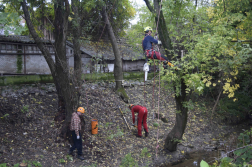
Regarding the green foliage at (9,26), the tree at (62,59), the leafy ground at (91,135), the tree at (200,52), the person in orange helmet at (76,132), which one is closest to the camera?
the green foliage at (9,26)

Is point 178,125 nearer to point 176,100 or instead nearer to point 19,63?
point 176,100

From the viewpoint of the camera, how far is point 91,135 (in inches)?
312

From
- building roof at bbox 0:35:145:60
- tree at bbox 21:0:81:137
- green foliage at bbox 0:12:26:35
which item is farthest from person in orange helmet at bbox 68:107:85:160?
building roof at bbox 0:35:145:60

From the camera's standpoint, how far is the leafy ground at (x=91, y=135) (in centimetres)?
625

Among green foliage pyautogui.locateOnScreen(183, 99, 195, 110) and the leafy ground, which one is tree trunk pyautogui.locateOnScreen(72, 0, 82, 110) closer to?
the leafy ground

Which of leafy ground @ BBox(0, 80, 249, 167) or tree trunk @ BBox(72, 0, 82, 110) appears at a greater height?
tree trunk @ BBox(72, 0, 82, 110)

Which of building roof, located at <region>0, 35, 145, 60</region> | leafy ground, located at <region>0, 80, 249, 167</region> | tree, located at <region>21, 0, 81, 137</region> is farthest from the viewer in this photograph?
building roof, located at <region>0, 35, 145, 60</region>

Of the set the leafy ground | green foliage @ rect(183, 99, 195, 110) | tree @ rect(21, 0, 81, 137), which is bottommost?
the leafy ground

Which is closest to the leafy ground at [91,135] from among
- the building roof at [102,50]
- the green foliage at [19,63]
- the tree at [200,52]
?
the tree at [200,52]

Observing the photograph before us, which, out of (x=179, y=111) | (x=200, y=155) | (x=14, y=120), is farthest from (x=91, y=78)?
(x=200, y=155)

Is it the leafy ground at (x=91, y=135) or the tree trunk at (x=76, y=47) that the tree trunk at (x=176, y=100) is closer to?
the leafy ground at (x=91, y=135)

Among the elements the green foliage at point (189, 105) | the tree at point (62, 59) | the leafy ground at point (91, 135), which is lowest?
the leafy ground at point (91, 135)

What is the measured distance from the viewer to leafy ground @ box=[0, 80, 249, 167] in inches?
246

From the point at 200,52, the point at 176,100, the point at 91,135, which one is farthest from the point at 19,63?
the point at 200,52
